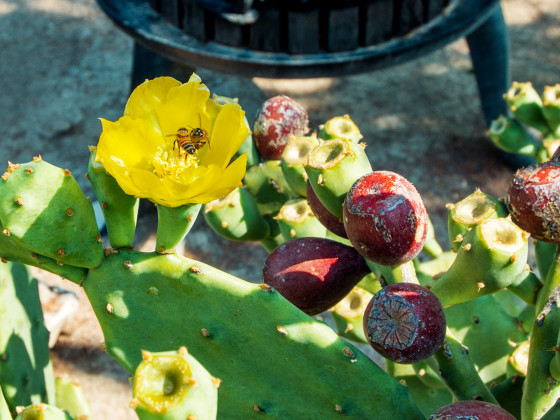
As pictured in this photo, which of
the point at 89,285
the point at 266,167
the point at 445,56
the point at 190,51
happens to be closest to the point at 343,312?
the point at 266,167

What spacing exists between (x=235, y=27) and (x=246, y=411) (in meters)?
1.81

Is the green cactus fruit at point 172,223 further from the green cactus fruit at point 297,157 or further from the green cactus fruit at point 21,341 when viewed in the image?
the green cactus fruit at point 21,341

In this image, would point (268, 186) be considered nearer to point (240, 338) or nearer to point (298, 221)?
point (298, 221)

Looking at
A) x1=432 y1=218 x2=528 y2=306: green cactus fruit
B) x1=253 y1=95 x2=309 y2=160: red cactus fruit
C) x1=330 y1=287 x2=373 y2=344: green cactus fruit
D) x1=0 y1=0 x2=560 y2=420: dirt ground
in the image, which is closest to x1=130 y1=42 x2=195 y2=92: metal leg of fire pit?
x1=0 y1=0 x2=560 y2=420: dirt ground

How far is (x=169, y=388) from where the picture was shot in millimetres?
615

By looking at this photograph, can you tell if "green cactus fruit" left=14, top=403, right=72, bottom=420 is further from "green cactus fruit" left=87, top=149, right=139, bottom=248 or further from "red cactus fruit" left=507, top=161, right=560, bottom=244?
"red cactus fruit" left=507, top=161, right=560, bottom=244

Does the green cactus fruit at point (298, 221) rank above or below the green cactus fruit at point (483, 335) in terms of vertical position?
above

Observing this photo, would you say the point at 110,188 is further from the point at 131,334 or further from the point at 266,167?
the point at 266,167

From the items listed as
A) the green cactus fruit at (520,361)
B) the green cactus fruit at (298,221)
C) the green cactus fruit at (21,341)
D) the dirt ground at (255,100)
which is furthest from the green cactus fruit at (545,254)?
the dirt ground at (255,100)

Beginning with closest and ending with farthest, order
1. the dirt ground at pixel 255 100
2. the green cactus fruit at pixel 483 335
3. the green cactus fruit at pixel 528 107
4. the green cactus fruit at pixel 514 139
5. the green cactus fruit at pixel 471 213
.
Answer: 1. the green cactus fruit at pixel 471 213
2. the green cactus fruit at pixel 483 335
3. the green cactus fruit at pixel 528 107
4. the green cactus fruit at pixel 514 139
5. the dirt ground at pixel 255 100

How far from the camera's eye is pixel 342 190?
89 cm

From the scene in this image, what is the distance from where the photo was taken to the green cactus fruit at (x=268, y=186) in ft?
4.04

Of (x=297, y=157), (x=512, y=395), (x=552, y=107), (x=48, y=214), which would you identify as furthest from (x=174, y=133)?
(x=552, y=107)

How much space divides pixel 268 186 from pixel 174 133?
1.32 ft
